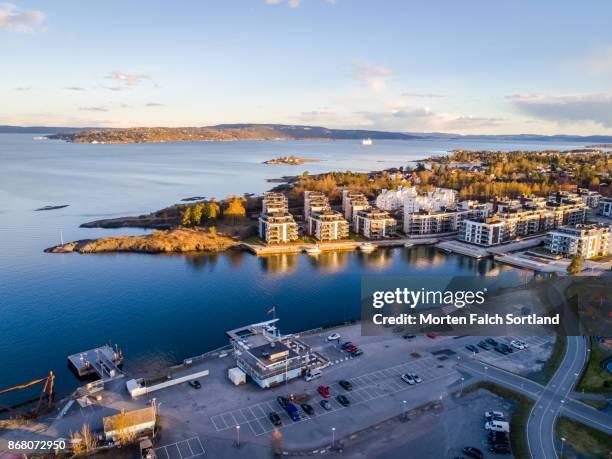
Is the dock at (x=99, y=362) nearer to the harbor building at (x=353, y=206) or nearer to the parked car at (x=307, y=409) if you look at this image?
the parked car at (x=307, y=409)

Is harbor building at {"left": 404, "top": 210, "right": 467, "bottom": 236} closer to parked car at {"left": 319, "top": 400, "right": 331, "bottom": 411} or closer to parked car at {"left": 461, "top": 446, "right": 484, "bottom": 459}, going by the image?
parked car at {"left": 319, "top": 400, "right": 331, "bottom": 411}

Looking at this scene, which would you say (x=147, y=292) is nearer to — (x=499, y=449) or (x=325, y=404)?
(x=325, y=404)

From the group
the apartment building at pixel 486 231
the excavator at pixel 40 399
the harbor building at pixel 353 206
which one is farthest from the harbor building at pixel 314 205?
the excavator at pixel 40 399

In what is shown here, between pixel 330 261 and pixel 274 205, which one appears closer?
pixel 330 261

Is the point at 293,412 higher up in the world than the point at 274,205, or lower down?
lower down

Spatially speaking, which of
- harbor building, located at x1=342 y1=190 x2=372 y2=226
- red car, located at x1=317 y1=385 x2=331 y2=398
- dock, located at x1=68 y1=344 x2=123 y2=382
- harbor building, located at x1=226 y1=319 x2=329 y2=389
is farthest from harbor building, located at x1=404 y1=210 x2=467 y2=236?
dock, located at x1=68 y1=344 x2=123 y2=382

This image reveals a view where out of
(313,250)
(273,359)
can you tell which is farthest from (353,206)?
(273,359)

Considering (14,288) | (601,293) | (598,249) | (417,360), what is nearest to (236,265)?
(14,288)

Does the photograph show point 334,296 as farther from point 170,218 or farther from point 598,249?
point 170,218
